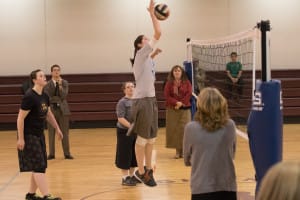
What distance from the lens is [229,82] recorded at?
1380 centimetres

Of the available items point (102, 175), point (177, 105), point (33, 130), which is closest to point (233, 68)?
point (177, 105)

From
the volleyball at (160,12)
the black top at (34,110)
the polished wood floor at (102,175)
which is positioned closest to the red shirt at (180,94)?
the polished wood floor at (102,175)

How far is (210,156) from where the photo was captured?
4344 mm

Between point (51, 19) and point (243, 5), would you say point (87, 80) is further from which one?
point (243, 5)

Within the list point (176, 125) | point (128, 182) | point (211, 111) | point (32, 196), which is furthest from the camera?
point (176, 125)

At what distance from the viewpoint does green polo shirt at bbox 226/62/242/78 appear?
13.6 metres

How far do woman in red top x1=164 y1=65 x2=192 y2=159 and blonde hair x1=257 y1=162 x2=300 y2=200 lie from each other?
27.8 feet

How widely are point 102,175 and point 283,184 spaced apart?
295 inches

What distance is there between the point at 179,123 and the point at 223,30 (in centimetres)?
691

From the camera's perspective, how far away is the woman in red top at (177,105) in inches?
401

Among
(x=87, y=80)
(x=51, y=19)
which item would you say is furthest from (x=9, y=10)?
(x=87, y=80)

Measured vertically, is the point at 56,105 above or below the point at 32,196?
above

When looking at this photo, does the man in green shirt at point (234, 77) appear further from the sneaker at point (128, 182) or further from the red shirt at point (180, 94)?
the sneaker at point (128, 182)

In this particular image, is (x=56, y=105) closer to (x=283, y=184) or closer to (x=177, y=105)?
(x=177, y=105)
